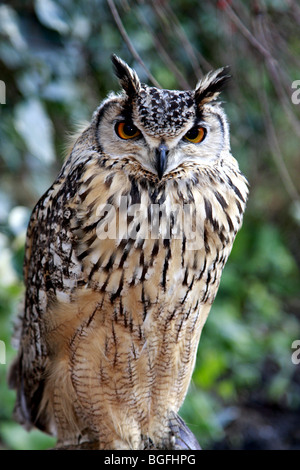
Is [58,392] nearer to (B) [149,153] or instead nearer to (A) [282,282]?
(B) [149,153]

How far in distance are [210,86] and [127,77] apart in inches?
8.7

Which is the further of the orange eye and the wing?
the wing

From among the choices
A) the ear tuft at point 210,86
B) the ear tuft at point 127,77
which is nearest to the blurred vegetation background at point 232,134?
the ear tuft at point 127,77

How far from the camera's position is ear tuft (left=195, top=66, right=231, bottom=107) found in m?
1.46

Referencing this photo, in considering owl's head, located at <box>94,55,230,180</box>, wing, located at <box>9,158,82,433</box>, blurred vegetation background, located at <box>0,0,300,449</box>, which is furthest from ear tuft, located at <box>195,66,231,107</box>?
wing, located at <box>9,158,82,433</box>

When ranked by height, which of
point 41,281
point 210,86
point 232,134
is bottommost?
point 41,281

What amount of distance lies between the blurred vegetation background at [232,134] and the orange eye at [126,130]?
0.17m

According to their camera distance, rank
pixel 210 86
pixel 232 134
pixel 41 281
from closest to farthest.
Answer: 1. pixel 210 86
2. pixel 41 281
3. pixel 232 134

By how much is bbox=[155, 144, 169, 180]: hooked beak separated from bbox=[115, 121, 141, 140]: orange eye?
0.10 metres

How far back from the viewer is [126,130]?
4.77ft

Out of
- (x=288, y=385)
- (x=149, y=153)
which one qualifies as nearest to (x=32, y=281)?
(x=149, y=153)

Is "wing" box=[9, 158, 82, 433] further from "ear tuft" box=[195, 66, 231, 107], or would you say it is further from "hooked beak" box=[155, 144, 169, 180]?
"ear tuft" box=[195, 66, 231, 107]

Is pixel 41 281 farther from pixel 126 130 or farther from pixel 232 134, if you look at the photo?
pixel 232 134

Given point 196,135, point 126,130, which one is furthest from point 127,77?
point 196,135
